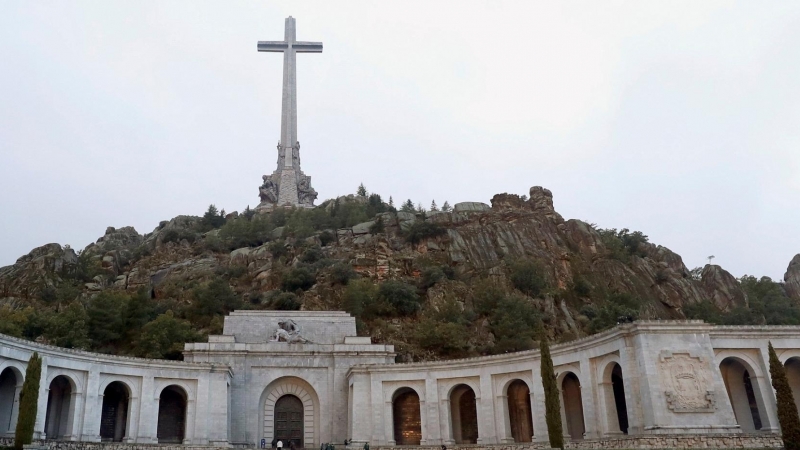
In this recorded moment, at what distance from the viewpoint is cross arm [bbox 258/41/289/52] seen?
102m

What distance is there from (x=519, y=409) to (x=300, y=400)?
14.6 meters

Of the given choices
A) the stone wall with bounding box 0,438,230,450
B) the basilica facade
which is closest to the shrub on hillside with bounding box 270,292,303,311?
the basilica facade

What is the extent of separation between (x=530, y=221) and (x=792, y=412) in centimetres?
6000

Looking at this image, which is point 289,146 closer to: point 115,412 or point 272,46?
point 272,46

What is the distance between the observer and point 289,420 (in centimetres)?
4428

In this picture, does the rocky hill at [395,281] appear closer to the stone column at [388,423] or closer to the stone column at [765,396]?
the stone column at [388,423]

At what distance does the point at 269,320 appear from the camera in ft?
155

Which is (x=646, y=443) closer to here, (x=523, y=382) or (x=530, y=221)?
(x=523, y=382)

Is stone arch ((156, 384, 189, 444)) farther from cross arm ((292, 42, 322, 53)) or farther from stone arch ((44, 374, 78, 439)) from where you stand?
cross arm ((292, 42, 322, 53))

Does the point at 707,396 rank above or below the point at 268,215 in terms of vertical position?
below

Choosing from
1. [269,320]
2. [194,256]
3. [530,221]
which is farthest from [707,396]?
[194,256]

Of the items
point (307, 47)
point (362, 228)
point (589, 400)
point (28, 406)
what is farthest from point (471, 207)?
point (28, 406)

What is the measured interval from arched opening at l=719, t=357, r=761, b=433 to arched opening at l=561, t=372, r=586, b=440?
7663 mm

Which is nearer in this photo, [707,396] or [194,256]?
[707,396]
